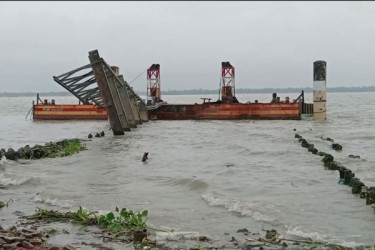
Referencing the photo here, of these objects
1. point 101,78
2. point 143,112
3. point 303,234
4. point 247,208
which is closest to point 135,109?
point 143,112

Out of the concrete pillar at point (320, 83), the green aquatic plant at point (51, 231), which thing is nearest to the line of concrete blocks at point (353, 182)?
the green aquatic plant at point (51, 231)

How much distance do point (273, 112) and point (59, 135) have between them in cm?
1762

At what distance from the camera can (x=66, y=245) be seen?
646 centimetres

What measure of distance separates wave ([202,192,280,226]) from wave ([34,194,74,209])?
9.58ft

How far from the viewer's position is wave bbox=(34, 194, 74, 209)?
9459mm

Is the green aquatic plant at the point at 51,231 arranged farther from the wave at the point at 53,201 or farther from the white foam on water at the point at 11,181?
the white foam on water at the point at 11,181

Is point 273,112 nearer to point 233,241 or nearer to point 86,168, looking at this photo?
point 86,168

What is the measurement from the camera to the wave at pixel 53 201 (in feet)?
31.0

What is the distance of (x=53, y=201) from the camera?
971cm

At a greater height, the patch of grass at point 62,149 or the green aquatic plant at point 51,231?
the patch of grass at point 62,149

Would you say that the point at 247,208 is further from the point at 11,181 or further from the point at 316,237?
the point at 11,181

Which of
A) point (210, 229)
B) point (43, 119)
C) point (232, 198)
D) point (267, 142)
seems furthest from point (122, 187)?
point (43, 119)

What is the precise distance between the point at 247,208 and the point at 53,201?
409 centimetres

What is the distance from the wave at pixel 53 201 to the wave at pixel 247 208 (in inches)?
115
